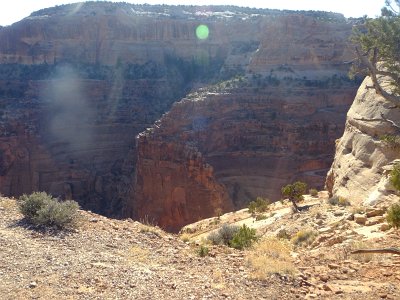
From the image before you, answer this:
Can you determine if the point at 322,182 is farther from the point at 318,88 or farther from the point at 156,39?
the point at 156,39

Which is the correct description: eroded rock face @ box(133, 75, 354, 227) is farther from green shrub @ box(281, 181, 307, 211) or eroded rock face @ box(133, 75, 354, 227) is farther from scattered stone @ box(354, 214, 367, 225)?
scattered stone @ box(354, 214, 367, 225)

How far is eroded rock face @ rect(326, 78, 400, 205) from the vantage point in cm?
1532

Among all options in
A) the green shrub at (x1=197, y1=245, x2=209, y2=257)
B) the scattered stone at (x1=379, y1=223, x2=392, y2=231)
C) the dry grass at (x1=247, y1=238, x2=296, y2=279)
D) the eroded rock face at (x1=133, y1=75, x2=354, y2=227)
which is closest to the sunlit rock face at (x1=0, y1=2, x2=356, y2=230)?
the eroded rock face at (x1=133, y1=75, x2=354, y2=227)

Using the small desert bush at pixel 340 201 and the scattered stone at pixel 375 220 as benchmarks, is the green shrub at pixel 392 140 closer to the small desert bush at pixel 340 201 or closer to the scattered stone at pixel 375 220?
the scattered stone at pixel 375 220

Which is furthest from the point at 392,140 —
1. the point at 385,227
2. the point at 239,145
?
the point at 239,145

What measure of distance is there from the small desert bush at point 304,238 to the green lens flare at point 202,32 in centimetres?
5796

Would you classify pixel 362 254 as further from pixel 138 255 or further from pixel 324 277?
pixel 138 255

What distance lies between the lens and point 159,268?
8.25m

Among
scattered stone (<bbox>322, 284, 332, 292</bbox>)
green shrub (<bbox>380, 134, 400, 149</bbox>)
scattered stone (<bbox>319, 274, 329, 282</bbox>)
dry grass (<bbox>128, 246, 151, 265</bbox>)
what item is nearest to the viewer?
scattered stone (<bbox>322, 284, 332, 292</bbox>)

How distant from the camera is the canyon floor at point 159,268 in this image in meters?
6.96

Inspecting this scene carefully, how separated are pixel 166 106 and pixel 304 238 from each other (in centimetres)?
4564

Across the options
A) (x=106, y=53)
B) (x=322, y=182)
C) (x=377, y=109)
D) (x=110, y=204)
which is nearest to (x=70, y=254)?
(x=377, y=109)

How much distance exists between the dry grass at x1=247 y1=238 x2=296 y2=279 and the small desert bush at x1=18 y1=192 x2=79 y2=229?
13.8 feet

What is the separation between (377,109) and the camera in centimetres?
1775
